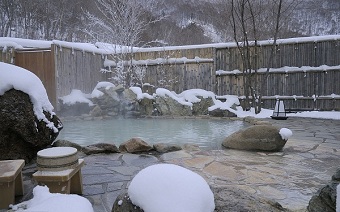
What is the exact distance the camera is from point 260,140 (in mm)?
3586

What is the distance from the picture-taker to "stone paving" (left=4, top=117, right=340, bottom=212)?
2113 mm

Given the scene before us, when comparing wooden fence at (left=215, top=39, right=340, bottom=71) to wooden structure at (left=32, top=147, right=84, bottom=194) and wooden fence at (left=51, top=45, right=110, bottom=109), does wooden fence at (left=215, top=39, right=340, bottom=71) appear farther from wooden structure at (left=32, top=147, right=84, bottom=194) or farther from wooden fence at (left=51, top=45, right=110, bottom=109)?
wooden structure at (left=32, top=147, right=84, bottom=194)

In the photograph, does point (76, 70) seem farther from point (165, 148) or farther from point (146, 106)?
point (165, 148)

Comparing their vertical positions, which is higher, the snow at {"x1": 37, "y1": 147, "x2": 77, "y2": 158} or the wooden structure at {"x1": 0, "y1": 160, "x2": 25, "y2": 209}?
the snow at {"x1": 37, "y1": 147, "x2": 77, "y2": 158}

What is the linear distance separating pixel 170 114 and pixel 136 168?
230 inches

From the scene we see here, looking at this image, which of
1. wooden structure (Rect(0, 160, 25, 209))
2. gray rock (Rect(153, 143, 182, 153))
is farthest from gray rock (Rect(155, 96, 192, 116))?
wooden structure (Rect(0, 160, 25, 209))

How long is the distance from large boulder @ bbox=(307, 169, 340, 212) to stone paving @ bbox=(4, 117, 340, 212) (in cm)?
48

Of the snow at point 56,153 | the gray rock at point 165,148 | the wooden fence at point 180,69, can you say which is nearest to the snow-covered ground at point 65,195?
the snow at point 56,153

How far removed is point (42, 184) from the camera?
1895mm

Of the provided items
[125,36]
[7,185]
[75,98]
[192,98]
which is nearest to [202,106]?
[192,98]

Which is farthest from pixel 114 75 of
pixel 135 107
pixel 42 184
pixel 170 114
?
pixel 42 184

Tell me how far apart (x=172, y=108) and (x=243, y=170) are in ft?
19.7

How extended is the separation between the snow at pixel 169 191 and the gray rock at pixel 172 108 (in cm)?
730

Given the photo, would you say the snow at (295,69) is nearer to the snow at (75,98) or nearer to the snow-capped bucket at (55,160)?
the snow at (75,98)
